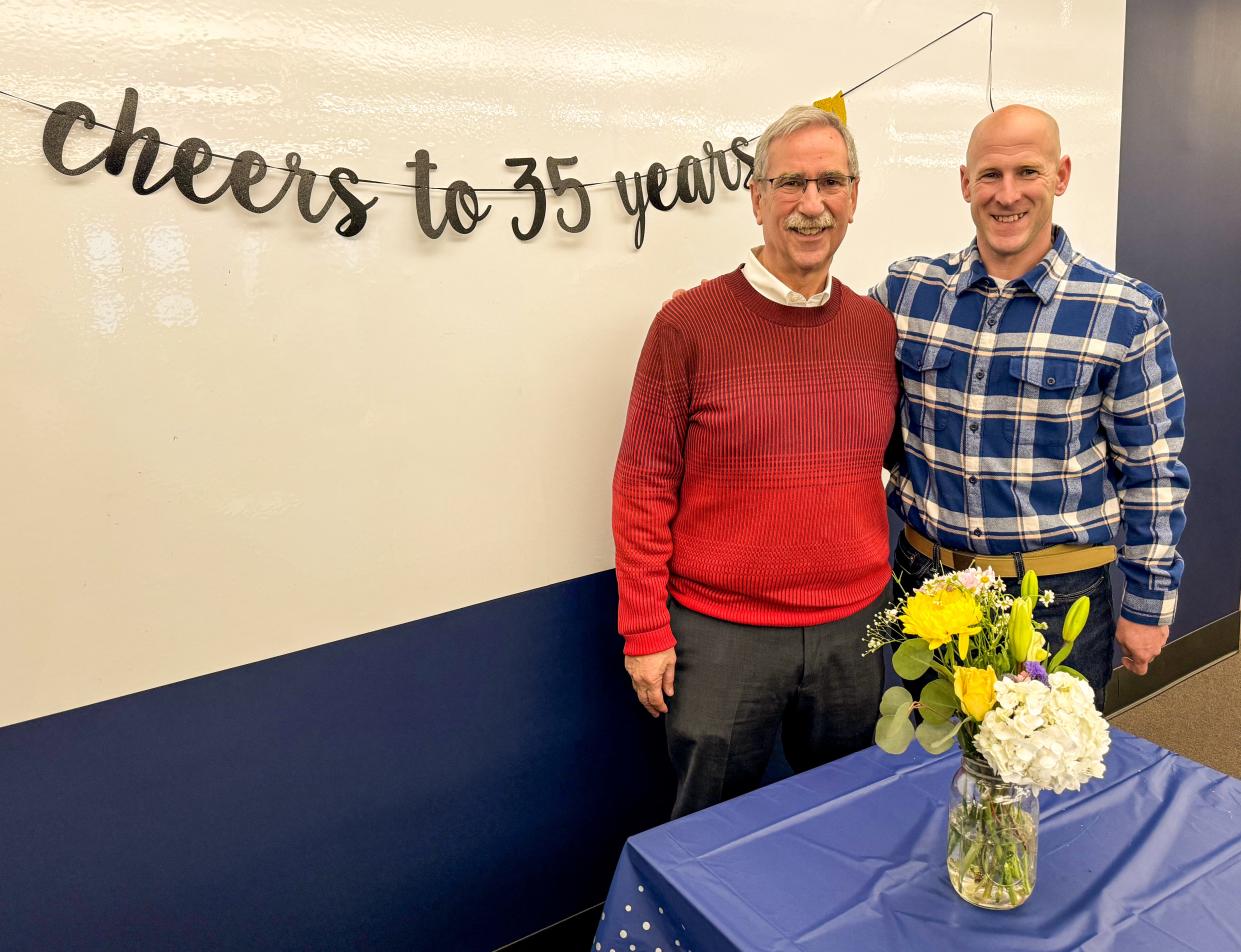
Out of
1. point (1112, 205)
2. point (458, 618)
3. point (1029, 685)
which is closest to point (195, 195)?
point (458, 618)

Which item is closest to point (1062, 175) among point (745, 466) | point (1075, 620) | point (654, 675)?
point (745, 466)

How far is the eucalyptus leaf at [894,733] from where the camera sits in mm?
1093

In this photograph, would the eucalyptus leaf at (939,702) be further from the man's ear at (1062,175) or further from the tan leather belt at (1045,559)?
the man's ear at (1062,175)

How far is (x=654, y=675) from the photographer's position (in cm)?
166

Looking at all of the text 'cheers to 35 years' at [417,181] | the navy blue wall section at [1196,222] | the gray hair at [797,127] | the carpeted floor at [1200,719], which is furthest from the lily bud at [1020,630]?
the navy blue wall section at [1196,222]

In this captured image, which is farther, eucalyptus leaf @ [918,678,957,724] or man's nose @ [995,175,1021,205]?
man's nose @ [995,175,1021,205]

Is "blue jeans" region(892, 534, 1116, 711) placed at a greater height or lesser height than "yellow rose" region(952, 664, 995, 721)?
lesser

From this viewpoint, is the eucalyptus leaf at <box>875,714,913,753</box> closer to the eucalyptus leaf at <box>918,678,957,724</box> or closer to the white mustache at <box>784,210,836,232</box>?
the eucalyptus leaf at <box>918,678,957,724</box>

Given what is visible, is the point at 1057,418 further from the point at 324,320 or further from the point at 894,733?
the point at 324,320

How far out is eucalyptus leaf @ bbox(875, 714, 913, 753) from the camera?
1.09 meters

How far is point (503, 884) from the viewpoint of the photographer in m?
1.92

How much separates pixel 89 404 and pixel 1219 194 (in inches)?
139

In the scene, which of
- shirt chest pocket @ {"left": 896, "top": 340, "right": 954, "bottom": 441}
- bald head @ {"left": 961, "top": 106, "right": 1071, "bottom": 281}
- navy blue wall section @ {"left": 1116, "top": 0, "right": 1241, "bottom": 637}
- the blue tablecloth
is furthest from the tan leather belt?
navy blue wall section @ {"left": 1116, "top": 0, "right": 1241, "bottom": 637}

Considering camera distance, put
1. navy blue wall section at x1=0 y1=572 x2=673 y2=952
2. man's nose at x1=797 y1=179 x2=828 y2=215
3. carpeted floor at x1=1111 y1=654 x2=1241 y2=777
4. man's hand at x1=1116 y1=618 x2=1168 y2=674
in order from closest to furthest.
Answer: navy blue wall section at x1=0 y1=572 x2=673 y2=952
man's nose at x1=797 y1=179 x2=828 y2=215
man's hand at x1=1116 y1=618 x2=1168 y2=674
carpeted floor at x1=1111 y1=654 x2=1241 y2=777
